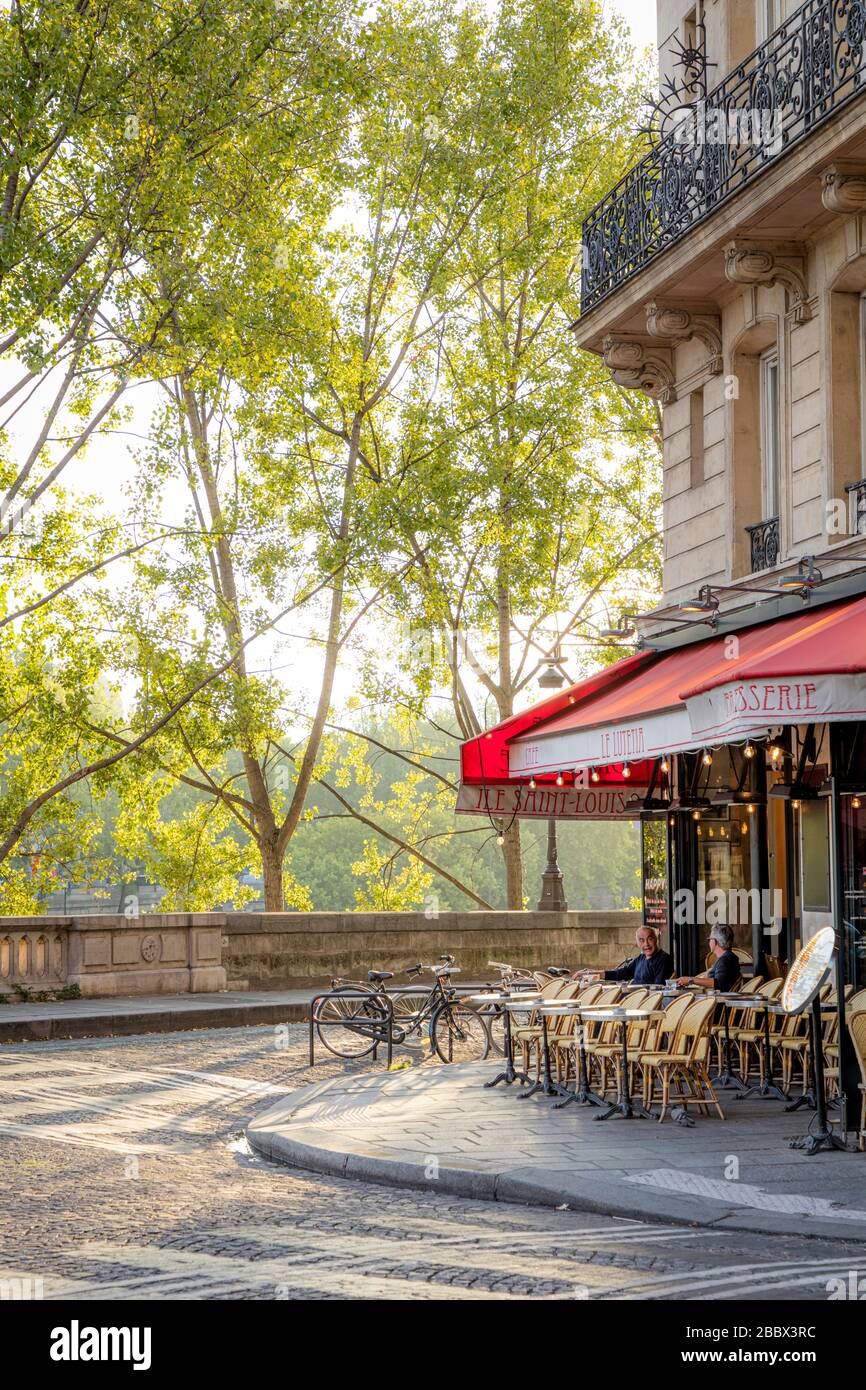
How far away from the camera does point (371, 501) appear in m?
26.0

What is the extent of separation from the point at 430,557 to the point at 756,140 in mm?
16201

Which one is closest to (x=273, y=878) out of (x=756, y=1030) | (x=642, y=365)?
(x=642, y=365)

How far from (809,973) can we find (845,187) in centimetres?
639

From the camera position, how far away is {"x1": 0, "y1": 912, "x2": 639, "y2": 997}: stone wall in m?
20.1

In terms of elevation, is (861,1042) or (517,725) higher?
(517,725)

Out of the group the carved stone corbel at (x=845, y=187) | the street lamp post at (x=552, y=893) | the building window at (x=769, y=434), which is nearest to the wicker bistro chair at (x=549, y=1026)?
the building window at (x=769, y=434)

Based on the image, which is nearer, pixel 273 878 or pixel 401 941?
pixel 401 941

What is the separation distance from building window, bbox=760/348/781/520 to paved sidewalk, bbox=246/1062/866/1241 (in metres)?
5.67

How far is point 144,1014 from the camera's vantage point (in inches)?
735

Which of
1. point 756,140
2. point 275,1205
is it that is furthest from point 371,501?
point 275,1205

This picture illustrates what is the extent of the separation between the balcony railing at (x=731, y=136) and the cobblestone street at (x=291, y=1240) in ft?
28.3

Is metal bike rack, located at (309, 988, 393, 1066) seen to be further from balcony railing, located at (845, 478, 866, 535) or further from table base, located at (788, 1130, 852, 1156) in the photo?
balcony railing, located at (845, 478, 866, 535)

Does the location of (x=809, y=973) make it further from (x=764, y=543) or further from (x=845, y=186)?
(x=845, y=186)
